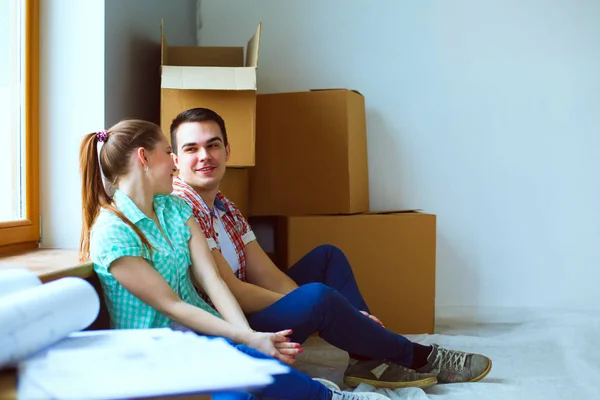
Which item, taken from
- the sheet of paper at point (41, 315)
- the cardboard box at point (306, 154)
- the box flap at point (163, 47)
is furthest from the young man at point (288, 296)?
the sheet of paper at point (41, 315)

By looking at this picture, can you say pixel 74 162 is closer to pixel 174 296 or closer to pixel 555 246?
pixel 174 296

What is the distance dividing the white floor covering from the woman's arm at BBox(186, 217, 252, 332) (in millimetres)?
458

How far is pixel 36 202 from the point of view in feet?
4.98

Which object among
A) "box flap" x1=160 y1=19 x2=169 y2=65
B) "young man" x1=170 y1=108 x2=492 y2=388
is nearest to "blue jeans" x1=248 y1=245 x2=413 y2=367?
"young man" x1=170 y1=108 x2=492 y2=388

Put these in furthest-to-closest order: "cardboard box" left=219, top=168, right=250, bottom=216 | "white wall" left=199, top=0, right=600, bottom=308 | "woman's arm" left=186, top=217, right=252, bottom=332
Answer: "white wall" left=199, top=0, right=600, bottom=308, "cardboard box" left=219, top=168, right=250, bottom=216, "woman's arm" left=186, top=217, right=252, bottom=332

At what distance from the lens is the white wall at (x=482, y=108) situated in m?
2.55

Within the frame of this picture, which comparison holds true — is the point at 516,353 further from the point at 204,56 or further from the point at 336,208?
the point at 204,56

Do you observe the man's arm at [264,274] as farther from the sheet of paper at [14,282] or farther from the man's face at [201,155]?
the sheet of paper at [14,282]

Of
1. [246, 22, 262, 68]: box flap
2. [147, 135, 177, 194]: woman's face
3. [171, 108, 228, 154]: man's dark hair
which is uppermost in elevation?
[246, 22, 262, 68]: box flap

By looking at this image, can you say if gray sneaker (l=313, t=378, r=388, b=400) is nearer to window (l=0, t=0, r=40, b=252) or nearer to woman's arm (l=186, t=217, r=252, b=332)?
woman's arm (l=186, t=217, r=252, b=332)

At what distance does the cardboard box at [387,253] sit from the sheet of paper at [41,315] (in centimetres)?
144

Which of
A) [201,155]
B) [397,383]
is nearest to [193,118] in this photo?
[201,155]

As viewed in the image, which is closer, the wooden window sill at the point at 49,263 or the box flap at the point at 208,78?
the wooden window sill at the point at 49,263

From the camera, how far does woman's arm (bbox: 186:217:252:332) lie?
49.5 inches
